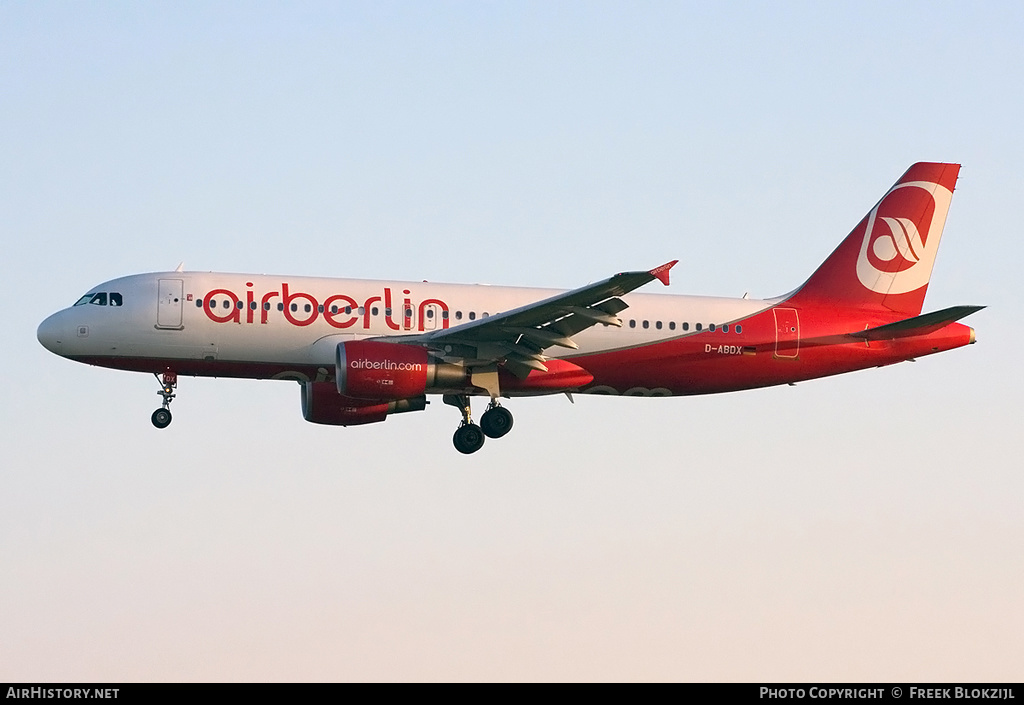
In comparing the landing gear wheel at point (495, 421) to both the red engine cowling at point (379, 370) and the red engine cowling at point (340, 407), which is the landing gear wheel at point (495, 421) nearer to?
the red engine cowling at point (340, 407)

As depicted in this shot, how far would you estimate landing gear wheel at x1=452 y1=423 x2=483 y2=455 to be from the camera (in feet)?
138

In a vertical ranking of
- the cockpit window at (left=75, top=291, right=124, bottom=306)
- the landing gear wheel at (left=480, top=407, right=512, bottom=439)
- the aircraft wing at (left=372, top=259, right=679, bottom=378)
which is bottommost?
the landing gear wheel at (left=480, top=407, right=512, bottom=439)

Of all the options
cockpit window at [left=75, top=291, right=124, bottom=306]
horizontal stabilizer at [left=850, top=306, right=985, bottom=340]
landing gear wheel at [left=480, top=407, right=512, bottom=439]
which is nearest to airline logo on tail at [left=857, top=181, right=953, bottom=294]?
horizontal stabilizer at [left=850, top=306, right=985, bottom=340]

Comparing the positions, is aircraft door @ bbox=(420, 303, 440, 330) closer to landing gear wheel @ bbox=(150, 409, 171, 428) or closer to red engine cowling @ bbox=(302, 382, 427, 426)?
red engine cowling @ bbox=(302, 382, 427, 426)

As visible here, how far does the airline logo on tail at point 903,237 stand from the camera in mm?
45688

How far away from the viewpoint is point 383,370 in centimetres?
3953

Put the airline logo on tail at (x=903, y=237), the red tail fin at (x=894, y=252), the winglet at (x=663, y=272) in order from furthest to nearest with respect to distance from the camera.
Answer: the airline logo on tail at (x=903, y=237), the red tail fin at (x=894, y=252), the winglet at (x=663, y=272)

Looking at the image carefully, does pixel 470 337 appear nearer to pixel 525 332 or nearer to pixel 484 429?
pixel 525 332

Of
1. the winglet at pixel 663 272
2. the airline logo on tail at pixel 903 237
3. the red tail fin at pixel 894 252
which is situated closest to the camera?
the winglet at pixel 663 272

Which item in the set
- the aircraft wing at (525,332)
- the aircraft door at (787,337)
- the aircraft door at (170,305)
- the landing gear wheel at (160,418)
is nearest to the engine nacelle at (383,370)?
the aircraft wing at (525,332)

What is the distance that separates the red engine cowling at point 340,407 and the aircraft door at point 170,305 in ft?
15.4

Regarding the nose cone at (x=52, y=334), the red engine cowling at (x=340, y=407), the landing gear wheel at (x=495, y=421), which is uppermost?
the nose cone at (x=52, y=334)

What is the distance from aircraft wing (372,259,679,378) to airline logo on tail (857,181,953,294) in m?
9.44

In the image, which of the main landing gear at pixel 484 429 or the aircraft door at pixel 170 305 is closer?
the aircraft door at pixel 170 305
